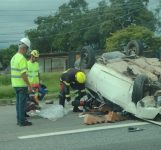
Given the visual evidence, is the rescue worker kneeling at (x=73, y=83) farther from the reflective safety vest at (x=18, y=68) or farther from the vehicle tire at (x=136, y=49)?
the vehicle tire at (x=136, y=49)

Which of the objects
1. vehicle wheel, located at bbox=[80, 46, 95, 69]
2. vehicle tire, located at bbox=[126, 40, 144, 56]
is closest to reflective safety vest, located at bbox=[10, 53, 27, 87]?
vehicle wheel, located at bbox=[80, 46, 95, 69]

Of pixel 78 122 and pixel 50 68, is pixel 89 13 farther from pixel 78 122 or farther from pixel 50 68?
pixel 78 122

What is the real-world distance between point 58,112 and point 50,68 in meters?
55.2

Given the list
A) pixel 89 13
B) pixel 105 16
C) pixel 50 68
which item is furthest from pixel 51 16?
pixel 50 68

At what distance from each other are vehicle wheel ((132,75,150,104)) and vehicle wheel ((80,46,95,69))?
197cm

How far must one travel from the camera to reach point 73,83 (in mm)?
12312

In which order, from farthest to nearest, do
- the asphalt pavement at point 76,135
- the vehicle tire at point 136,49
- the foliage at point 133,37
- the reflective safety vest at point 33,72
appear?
the foliage at point 133,37 < the vehicle tire at point 136,49 < the reflective safety vest at point 33,72 < the asphalt pavement at point 76,135

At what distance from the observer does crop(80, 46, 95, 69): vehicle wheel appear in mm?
12570

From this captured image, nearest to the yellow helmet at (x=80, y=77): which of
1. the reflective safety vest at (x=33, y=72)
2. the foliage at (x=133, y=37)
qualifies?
the reflective safety vest at (x=33, y=72)

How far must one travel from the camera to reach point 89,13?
84000 mm

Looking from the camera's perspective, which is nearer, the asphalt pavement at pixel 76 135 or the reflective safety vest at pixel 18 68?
the asphalt pavement at pixel 76 135

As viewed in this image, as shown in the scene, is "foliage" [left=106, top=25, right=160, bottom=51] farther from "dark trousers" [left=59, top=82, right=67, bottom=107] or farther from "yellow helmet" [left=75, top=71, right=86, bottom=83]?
"yellow helmet" [left=75, top=71, right=86, bottom=83]

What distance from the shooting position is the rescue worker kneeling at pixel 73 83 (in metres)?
12.1

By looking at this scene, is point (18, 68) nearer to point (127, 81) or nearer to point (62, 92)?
point (62, 92)
